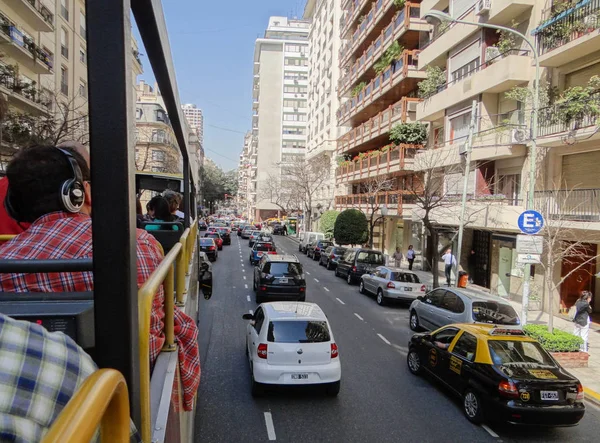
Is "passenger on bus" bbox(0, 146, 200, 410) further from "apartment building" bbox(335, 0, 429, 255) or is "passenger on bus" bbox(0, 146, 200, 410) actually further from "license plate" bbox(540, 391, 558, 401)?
"apartment building" bbox(335, 0, 429, 255)

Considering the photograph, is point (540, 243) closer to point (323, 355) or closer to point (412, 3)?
point (323, 355)

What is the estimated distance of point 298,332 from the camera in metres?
8.45

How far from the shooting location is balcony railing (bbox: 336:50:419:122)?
2958 cm

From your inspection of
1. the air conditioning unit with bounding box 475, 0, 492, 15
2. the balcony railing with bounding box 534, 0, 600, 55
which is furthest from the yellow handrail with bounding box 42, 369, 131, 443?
the air conditioning unit with bounding box 475, 0, 492, 15

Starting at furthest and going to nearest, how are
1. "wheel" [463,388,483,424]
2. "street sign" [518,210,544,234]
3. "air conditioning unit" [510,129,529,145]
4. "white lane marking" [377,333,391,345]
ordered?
"air conditioning unit" [510,129,529,145] → "white lane marking" [377,333,391,345] → "street sign" [518,210,544,234] → "wheel" [463,388,483,424]

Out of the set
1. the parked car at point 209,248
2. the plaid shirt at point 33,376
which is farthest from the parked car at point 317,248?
the plaid shirt at point 33,376

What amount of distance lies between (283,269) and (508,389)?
10.5 metres

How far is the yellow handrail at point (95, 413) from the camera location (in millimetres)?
732

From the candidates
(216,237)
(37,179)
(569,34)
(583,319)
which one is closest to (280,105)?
(216,237)

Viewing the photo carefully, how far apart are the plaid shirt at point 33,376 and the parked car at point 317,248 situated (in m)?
31.1

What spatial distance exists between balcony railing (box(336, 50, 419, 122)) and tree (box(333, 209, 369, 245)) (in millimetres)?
9215

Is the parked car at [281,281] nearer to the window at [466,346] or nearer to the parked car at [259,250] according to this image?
the window at [466,346]

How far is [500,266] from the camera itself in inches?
819

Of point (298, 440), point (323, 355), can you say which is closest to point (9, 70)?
point (323, 355)
